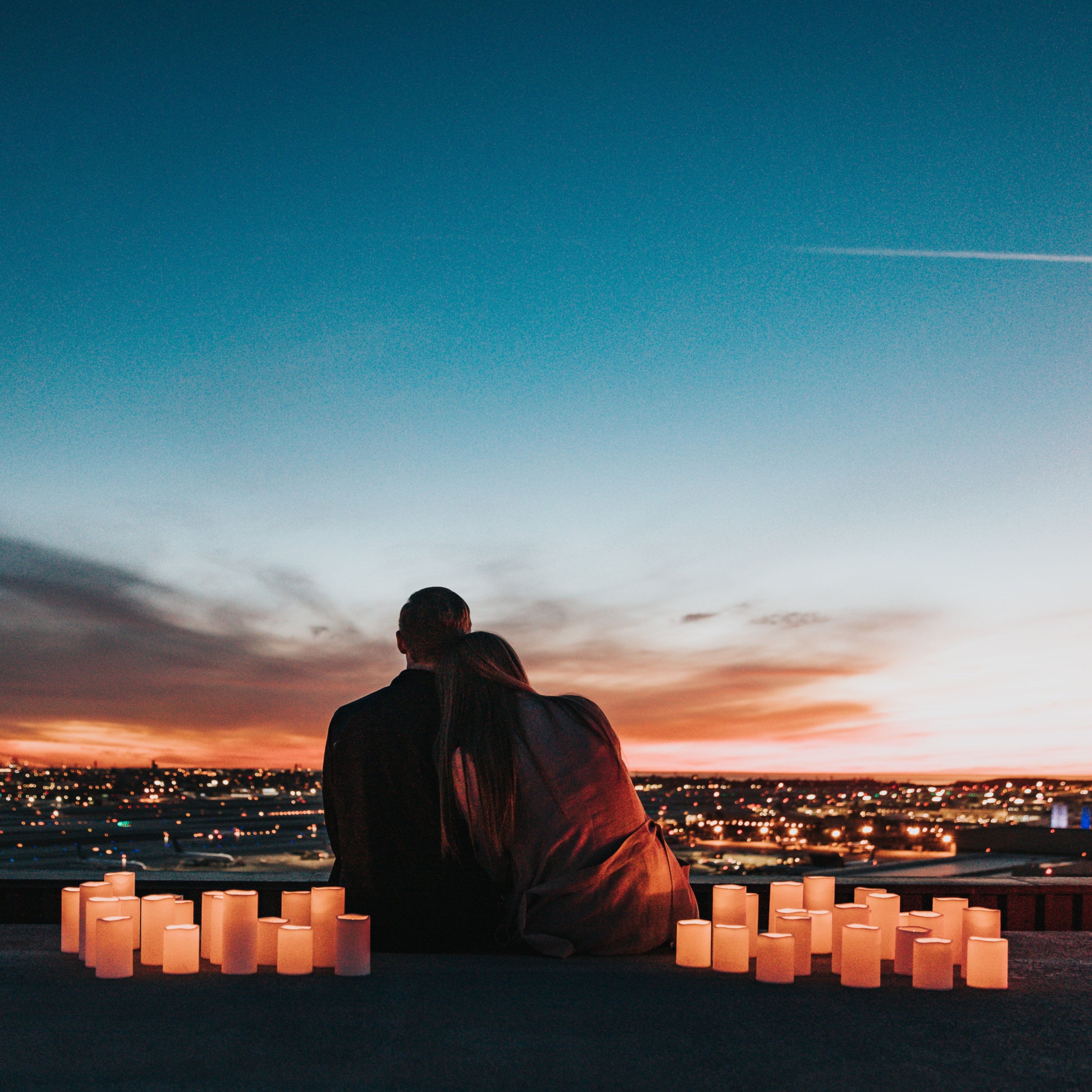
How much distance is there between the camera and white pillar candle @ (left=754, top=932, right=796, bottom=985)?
11.0ft

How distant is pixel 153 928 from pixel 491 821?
118 centimetres

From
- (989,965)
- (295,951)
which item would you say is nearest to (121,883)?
(295,951)

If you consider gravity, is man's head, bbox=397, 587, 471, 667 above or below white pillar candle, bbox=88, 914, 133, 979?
above

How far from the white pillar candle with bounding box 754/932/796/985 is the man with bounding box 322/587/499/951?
0.98 meters

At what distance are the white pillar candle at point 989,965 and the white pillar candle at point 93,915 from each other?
278 cm

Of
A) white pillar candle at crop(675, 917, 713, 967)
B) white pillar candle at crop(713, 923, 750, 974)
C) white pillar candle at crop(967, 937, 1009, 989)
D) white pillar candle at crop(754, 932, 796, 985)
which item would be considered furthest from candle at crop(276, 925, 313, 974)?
white pillar candle at crop(967, 937, 1009, 989)

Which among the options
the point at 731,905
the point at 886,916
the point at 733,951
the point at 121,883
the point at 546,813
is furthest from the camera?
the point at 121,883

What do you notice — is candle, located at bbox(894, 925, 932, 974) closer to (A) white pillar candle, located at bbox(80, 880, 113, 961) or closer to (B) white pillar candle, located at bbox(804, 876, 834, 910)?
(B) white pillar candle, located at bbox(804, 876, 834, 910)

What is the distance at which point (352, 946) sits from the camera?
3348 millimetres

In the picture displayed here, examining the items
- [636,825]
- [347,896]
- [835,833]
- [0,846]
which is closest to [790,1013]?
[636,825]

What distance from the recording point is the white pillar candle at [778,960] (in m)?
3.35

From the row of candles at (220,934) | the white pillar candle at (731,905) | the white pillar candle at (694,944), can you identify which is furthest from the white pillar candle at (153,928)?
the white pillar candle at (731,905)

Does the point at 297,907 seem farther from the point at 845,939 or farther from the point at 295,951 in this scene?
the point at 845,939

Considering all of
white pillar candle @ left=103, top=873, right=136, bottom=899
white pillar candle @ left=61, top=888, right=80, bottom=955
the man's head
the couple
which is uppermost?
the man's head
